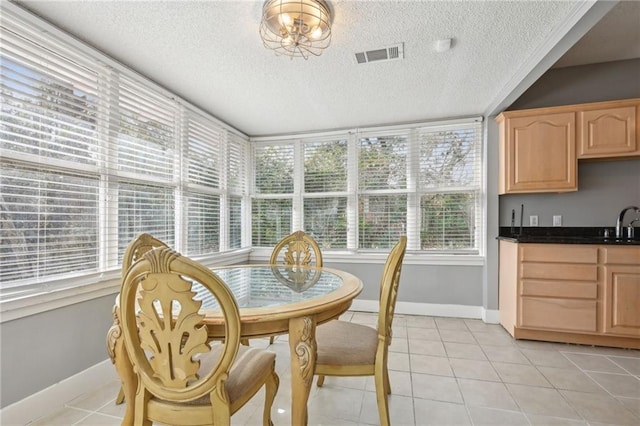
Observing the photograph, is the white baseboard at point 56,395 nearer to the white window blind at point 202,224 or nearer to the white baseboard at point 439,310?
the white window blind at point 202,224

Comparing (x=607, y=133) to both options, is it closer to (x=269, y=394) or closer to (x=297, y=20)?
(x=297, y=20)

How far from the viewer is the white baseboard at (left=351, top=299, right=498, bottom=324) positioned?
3.28 metres

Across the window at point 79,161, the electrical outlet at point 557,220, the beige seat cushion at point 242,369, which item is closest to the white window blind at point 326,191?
the window at point 79,161

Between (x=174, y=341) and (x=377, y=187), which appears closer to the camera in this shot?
(x=174, y=341)

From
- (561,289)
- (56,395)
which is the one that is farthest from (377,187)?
(56,395)

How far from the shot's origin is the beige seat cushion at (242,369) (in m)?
1.16

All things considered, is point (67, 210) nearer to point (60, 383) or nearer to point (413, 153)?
point (60, 383)

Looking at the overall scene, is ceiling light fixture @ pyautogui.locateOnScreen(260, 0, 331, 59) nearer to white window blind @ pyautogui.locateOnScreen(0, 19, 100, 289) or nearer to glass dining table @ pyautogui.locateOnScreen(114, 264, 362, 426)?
white window blind @ pyautogui.locateOnScreen(0, 19, 100, 289)

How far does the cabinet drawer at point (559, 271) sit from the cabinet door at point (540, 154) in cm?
75

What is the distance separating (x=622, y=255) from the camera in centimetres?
250

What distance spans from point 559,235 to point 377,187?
1994 millimetres

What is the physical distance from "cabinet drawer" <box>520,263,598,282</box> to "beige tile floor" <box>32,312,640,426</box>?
0.63 meters

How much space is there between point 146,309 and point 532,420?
2111mm

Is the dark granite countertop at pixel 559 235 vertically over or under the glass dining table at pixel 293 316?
over
